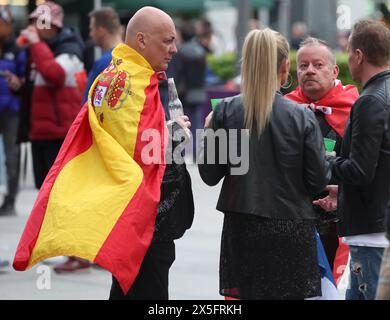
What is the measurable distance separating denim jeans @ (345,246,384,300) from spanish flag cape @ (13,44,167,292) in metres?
1.00

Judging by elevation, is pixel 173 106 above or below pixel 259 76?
below

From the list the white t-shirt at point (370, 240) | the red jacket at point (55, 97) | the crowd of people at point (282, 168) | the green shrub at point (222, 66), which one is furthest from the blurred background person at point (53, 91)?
the green shrub at point (222, 66)

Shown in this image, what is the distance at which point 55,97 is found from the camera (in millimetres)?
8461

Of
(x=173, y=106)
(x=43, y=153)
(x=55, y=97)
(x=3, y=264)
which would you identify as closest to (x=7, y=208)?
(x=43, y=153)

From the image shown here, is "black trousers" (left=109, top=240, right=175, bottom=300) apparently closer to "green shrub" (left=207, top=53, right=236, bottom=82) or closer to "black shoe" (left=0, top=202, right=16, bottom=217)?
"black shoe" (left=0, top=202, right=16, bottom=217)

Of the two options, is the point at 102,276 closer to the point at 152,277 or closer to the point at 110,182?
the point at 152,277

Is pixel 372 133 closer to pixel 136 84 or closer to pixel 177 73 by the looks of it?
pixel 136 84

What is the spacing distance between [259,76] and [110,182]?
0.85 metres

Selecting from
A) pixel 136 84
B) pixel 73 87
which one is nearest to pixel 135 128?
pixel 136 84

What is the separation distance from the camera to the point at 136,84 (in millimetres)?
4809

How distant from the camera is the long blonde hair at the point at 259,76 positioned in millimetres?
4523

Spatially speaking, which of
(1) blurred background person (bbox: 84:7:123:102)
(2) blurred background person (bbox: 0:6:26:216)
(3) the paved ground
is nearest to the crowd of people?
(3) the paved ground

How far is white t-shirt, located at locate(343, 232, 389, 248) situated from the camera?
4762 mm
